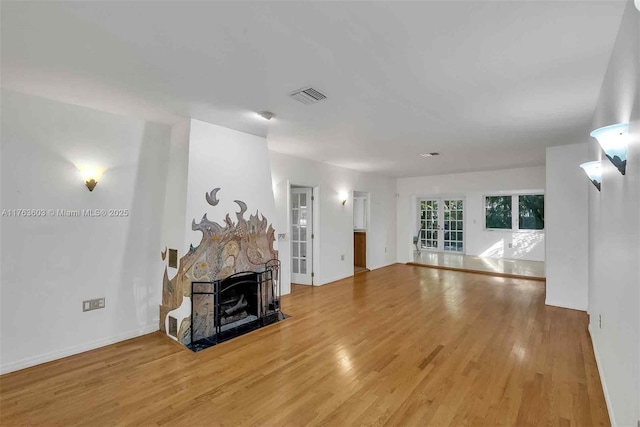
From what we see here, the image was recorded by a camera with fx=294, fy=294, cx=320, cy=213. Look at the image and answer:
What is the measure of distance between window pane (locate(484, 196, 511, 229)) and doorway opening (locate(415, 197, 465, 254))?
714 mm

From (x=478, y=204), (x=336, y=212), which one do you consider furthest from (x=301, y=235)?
(x=478, y=204)

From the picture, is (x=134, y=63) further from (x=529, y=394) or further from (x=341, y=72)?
(x=529, y=394)

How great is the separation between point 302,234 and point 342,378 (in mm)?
3563

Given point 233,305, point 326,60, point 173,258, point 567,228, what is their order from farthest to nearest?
point 567,228 → point 233,305 → point 173,258 → point 326,60

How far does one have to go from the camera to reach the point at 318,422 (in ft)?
6.64

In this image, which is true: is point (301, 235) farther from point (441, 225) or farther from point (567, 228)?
point (441, 225)

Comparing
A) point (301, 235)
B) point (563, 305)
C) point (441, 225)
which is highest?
point (441, 225)

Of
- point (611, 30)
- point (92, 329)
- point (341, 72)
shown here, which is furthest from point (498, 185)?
point (92, 329)

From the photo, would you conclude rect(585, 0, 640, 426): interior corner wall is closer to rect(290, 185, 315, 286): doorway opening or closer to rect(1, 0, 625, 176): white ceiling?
rect(1, 0, 625, 176): white ceiling

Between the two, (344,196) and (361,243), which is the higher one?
(344,196)

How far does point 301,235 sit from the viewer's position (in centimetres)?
594

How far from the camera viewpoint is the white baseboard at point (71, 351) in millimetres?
2629

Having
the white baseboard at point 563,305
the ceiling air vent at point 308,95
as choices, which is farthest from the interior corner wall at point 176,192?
the white baseboard at point 563,305

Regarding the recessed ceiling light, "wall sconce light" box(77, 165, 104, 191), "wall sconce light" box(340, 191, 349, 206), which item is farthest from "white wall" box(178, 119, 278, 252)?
"wall sconce light" box(340, 191, 349, 206)
